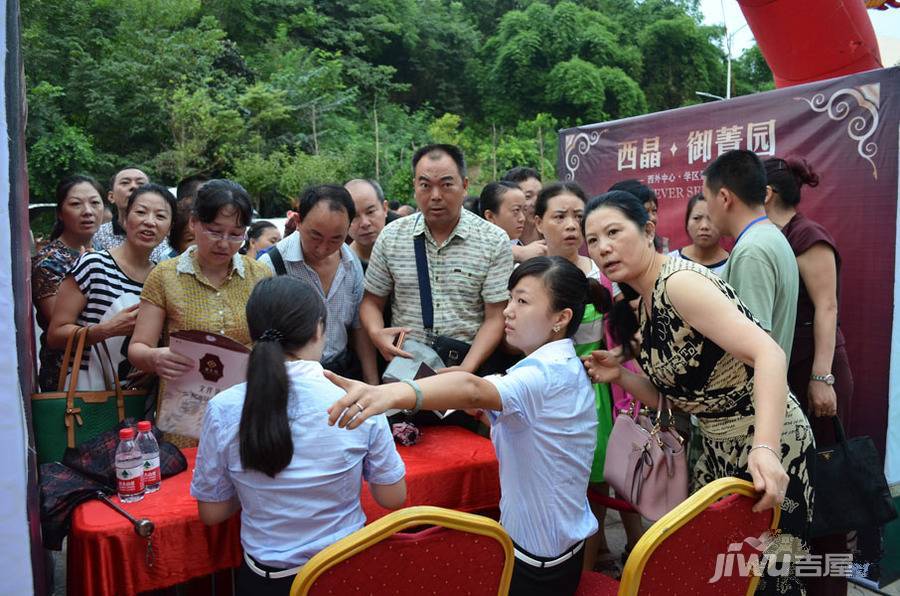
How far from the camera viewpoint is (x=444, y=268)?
249 centimetres

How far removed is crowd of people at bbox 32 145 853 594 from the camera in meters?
1.44

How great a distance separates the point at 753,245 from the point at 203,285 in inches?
75.0

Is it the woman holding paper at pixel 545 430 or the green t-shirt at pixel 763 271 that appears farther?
Answer: the green t-shirt at pixel 763 271

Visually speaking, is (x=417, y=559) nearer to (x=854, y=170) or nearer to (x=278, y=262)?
(x=278, y=262)

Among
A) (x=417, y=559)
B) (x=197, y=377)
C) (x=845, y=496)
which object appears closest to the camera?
(x=417, y=559)

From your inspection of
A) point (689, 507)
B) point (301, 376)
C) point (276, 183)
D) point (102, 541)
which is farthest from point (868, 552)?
point (276, 183)

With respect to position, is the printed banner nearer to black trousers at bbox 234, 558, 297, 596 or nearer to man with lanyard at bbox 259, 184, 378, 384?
man with lanyard at bbox 259, 184, 378, 384

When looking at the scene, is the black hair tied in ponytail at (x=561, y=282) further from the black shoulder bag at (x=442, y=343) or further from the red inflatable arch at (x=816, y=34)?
the red inflatable arch at (x=816, y=34)

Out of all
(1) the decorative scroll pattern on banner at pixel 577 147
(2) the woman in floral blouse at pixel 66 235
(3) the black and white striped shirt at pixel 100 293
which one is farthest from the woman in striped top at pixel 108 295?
(1) the decorative scroll pattern on banner at pixel 577 147

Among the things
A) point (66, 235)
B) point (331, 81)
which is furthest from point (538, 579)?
point (331, 81)

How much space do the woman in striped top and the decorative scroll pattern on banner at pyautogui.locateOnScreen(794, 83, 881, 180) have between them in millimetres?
3199

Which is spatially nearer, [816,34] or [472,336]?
[472,336]

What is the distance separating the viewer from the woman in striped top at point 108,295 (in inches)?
89.4

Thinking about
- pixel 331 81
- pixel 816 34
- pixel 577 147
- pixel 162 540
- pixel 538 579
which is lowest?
pixel 538 579
